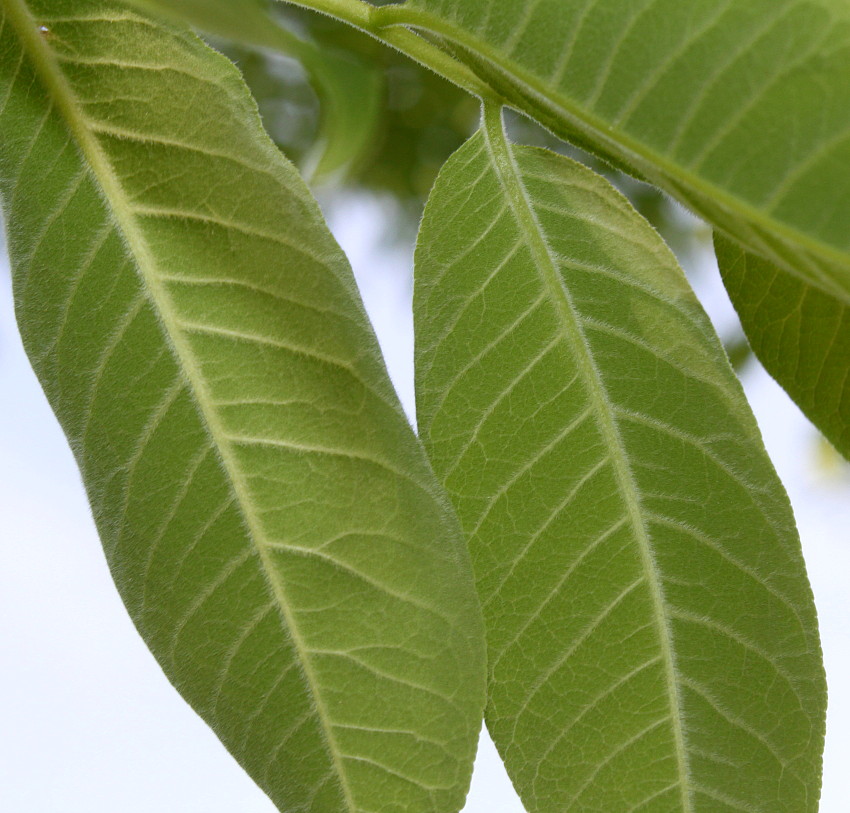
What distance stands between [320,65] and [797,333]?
32 cm

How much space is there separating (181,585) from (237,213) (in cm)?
14

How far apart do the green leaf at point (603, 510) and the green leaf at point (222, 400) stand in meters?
0.05

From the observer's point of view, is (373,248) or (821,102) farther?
(373,248)

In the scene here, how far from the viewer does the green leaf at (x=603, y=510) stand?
16.7 inches

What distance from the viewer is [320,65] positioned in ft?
1.92

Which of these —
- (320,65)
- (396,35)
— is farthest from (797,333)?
(320,65)

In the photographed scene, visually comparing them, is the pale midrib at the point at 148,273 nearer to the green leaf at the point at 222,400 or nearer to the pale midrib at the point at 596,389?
the green leaf at the point at 222,400

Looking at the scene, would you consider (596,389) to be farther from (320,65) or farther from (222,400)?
(320,65)

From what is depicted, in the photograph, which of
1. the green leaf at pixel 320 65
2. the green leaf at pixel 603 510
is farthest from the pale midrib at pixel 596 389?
the green leaf at pixel 320 65

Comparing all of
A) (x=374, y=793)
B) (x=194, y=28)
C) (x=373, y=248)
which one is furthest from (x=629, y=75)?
(x=373, y=248)

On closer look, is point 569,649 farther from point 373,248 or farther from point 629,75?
point 373,248

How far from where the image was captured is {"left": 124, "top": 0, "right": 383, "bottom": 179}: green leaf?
38 centimetres

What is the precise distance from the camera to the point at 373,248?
1.49m

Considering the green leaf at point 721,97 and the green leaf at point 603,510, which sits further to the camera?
the green leaf at point 603,510
